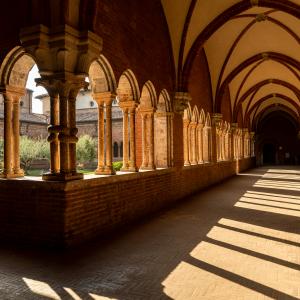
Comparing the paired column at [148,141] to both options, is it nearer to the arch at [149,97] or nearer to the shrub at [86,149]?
the arch at [149,97]

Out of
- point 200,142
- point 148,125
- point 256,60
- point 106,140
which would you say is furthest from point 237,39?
point 106,140

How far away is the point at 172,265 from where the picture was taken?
12.7 ft

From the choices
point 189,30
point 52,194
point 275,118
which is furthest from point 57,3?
point 275,118

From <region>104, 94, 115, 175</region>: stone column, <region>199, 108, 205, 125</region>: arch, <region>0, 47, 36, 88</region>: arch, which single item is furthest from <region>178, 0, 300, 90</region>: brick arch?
<region>0, 47, 36, 88</region>: arch

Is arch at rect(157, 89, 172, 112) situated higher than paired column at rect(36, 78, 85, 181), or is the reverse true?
arch at rect(157, 89, 172, 112)

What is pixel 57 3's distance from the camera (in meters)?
4.66

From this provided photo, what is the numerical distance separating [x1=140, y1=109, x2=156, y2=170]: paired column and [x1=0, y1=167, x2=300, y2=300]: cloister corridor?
174 centimetres

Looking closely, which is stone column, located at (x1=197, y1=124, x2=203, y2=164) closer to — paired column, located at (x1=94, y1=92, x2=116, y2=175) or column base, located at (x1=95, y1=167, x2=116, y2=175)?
paired column, located at (x1=94, y1=92, x2=116, y2=175)

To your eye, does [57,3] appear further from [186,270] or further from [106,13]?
[186,270]

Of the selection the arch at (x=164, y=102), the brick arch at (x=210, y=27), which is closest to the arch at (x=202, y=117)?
the brick arch at (x=210, y=27)

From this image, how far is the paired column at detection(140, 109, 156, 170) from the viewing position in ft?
25.4

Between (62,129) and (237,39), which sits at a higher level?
(237,39)

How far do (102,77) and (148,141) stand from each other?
2.40m

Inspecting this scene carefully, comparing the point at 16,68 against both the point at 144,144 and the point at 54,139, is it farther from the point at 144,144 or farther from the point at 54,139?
the point at 144,144
